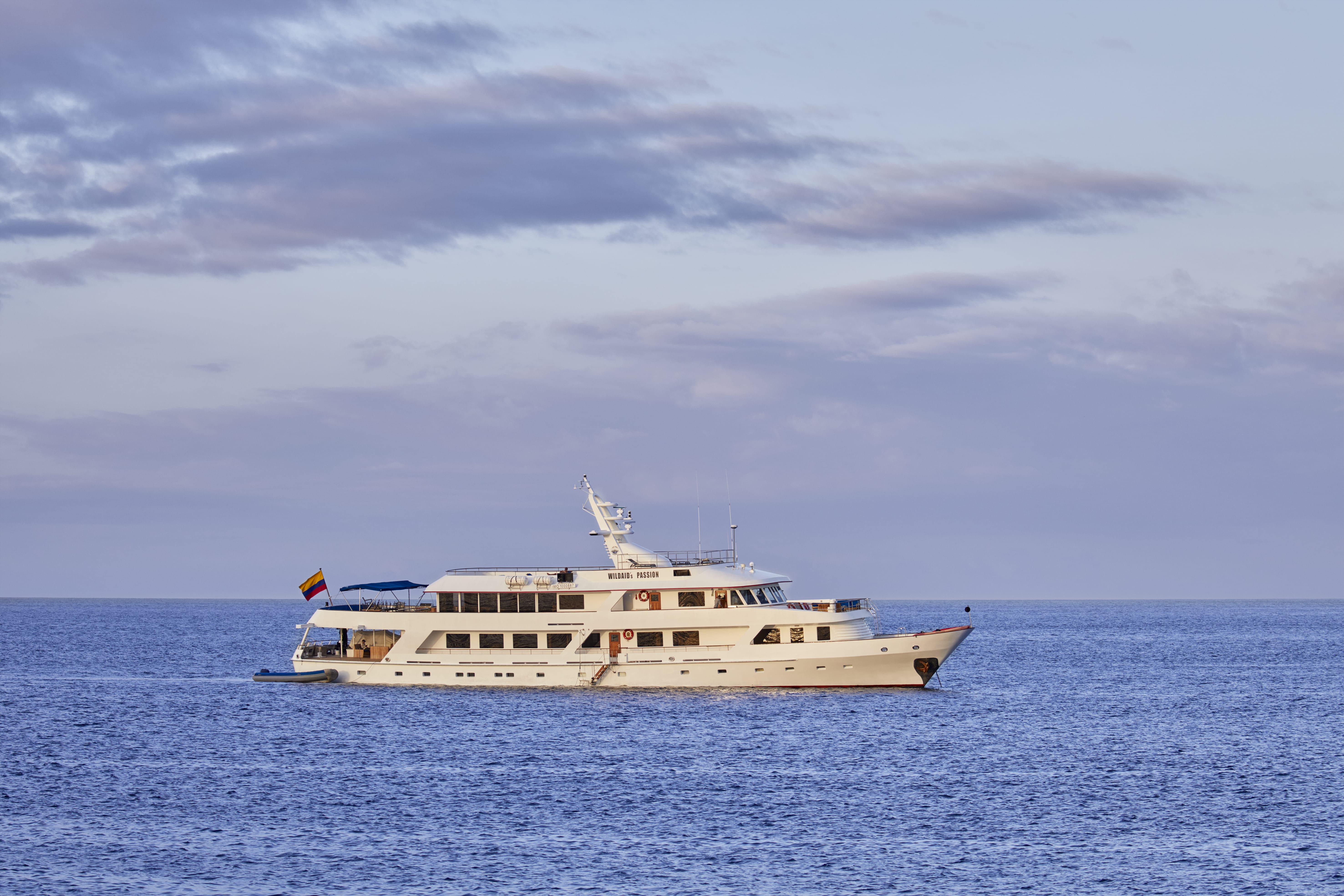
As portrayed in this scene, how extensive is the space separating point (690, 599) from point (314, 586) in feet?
69.0

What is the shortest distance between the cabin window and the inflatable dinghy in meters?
18.7

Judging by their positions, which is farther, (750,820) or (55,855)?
(750,820)

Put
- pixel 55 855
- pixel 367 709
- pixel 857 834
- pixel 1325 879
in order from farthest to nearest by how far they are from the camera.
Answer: pixel 367 709, pixel 857 834, pixel 55 855, pixel 1325 879

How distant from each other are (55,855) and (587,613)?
3170 centimetres

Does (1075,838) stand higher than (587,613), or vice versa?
(587,613)

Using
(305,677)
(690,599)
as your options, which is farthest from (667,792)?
(305,677)

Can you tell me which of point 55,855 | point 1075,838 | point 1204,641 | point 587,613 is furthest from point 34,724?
point 1204,641

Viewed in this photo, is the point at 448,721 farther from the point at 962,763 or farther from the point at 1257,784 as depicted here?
the point at 1257,784

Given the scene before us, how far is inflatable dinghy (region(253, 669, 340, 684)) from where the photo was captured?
72.0 m

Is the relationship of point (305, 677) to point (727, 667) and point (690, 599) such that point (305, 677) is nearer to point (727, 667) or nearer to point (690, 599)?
point (690, 599)

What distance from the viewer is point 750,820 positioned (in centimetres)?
4153

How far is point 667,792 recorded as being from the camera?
45625 millimetres

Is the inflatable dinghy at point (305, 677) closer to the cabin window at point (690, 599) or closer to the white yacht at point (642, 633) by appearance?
the white yacht at point (642, 633)

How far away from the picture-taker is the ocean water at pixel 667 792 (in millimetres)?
35250
